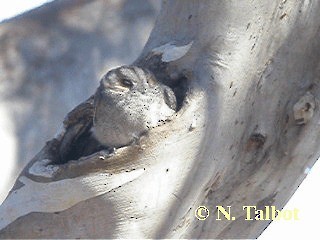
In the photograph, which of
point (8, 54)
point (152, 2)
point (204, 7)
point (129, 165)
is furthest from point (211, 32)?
point (8, 54)

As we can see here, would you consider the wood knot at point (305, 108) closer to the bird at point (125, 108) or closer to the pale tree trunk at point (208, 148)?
the pale tree trunk at point (208, 148)

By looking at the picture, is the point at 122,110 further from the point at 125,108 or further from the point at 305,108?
the point at 305,108

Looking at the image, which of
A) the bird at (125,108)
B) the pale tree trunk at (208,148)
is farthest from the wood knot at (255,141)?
the bird at (125,108)

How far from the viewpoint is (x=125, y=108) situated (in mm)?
804

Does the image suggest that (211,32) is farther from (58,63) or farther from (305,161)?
(58,63)

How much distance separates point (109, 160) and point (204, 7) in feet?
0.51

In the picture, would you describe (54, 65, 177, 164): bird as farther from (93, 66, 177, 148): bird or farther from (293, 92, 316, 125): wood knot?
(293, 92, 316, 125): wood knot

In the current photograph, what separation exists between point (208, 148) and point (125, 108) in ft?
0.29

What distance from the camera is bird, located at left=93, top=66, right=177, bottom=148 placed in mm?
805

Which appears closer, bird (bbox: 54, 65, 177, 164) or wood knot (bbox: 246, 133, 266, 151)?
bird (bbox: 54, 65, 177, 164)

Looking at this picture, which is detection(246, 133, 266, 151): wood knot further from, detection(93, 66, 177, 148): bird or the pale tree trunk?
detection(93, 66, 177, 148): bird
